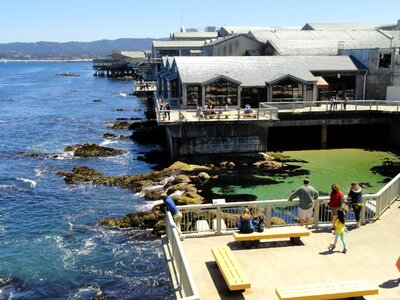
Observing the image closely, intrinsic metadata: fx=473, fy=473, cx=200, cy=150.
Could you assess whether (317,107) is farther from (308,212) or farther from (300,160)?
(308,212)

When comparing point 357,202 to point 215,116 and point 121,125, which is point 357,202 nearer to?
point 215,116

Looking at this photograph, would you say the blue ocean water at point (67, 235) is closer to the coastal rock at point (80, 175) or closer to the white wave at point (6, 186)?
the white wave at point (6, 186)

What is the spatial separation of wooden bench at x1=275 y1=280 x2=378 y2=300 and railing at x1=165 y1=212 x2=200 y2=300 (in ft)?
6.42

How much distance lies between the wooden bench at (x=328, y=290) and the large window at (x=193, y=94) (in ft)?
104

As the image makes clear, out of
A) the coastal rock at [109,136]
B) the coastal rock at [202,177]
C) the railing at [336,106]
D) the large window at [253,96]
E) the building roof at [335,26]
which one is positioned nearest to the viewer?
the coastal rock at [202,177]

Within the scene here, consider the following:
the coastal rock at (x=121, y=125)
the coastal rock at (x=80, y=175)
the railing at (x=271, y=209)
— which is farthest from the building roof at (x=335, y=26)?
the railing at (x=271, y=209)

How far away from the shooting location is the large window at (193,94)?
41.3 m

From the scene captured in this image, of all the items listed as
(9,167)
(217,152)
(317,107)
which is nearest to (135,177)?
(217,152)

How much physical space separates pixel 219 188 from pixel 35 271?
1345 cm

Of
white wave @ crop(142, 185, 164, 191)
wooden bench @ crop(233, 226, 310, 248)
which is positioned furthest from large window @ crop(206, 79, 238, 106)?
wooden bench @ crop(233, 226, 310, 248)

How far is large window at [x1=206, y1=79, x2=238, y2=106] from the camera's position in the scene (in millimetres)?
41156

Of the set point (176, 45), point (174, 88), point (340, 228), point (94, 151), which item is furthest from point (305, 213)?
point (176, 45)

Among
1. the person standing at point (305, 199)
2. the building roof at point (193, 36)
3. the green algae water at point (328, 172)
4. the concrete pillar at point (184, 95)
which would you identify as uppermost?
the building roof at point (193, 36)

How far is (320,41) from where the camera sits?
55.8m
